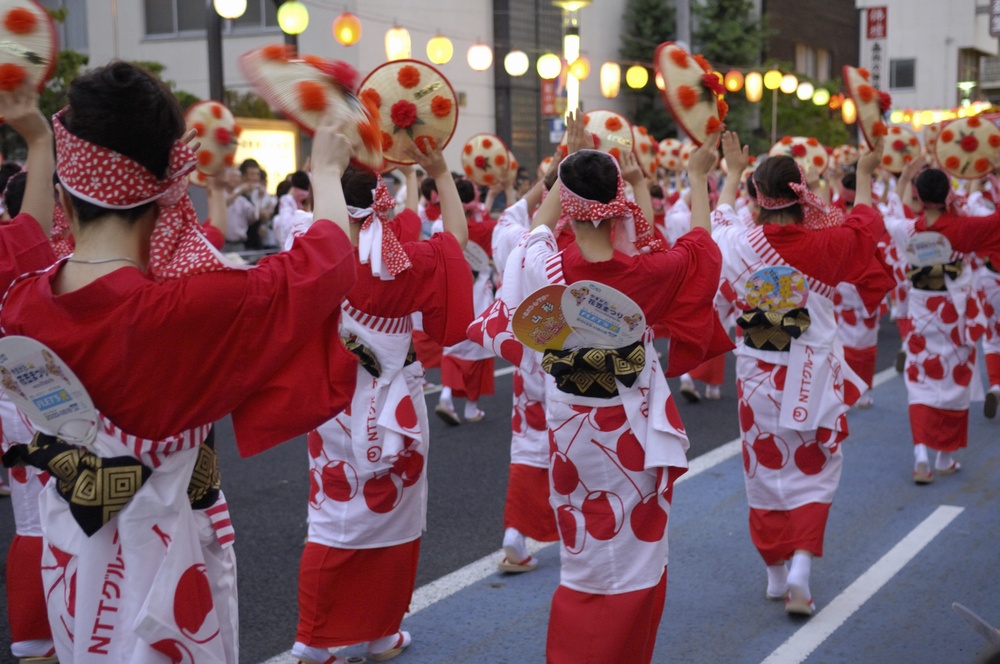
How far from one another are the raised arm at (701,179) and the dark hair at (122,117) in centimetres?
196

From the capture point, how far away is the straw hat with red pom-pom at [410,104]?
3.71 meters

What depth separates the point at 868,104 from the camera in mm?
5371

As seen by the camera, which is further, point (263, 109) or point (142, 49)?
point (142, 49)

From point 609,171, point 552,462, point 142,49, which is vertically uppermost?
point 142,49

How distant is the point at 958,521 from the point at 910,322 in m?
1.74

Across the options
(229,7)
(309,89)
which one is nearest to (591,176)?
(309,89)

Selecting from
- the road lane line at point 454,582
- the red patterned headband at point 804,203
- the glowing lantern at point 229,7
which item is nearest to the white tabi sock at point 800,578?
the road lane line at point 454,582

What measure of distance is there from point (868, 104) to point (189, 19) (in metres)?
18.3

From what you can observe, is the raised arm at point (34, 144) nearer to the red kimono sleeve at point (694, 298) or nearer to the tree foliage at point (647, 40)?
the red kimono sleeve at point (694, 298)

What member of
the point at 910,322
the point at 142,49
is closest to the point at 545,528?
the point at 910,322

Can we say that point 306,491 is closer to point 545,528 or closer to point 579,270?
point 545,528

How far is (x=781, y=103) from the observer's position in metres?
28.5

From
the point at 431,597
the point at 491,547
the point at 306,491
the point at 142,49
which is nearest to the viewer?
the point at 431,597

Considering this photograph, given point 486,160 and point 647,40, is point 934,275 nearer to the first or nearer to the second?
point 486,160
